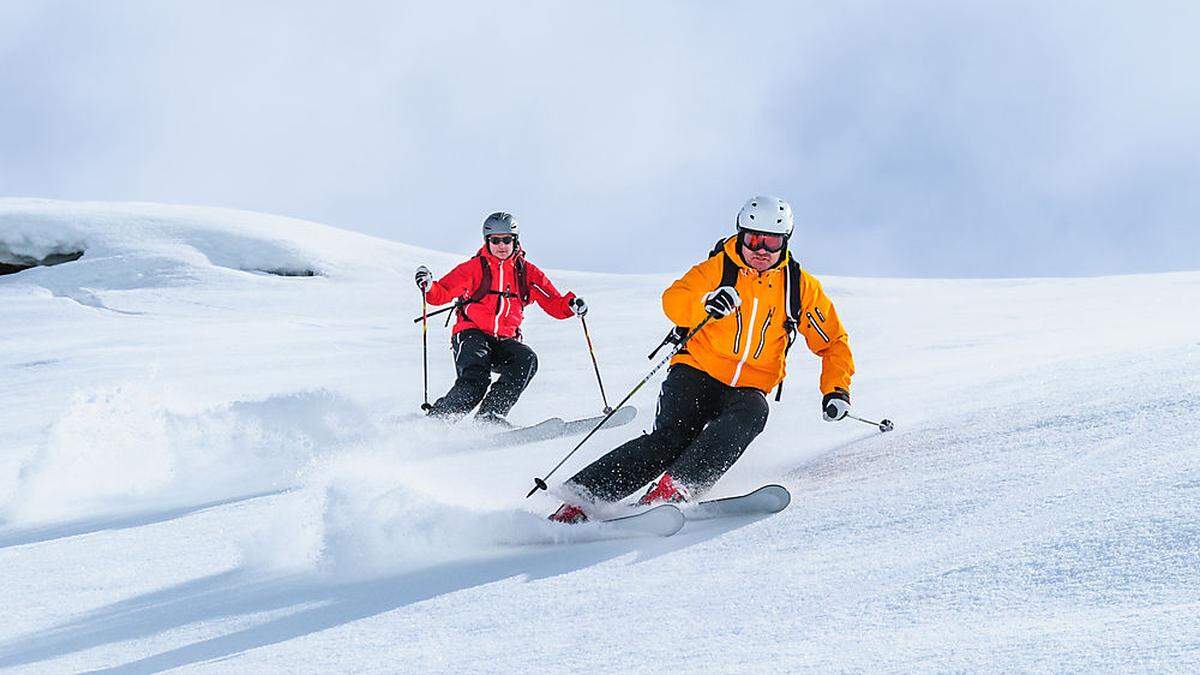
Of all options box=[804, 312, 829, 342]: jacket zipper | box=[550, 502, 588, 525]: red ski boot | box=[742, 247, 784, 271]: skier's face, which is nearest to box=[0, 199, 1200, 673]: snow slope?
box=[550, 502, 588, 525]: red ski boot

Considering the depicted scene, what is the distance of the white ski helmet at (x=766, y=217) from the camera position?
505 cm

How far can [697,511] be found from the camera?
4523 mm

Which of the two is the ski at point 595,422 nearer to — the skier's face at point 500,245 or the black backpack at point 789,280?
the skier's face at point 500,245

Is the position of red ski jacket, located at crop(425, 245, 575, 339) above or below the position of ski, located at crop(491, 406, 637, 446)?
above

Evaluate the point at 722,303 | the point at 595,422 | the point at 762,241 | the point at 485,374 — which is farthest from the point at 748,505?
the point at 485,374

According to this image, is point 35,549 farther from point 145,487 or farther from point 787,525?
point 787,525

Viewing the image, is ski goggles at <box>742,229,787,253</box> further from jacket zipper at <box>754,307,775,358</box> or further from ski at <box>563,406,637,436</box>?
ski at <box>563,406,637,436</box>

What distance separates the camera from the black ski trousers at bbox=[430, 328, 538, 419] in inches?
323

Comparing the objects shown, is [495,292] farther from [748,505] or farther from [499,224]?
[748,505]

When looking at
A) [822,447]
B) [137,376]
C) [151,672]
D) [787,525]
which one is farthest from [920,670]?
[137,376]

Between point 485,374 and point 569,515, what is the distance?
3.90 m

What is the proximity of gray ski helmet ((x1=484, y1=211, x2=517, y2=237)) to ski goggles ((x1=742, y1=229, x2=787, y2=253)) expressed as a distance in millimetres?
3483

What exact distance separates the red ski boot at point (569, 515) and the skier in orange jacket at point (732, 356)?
0.23 m

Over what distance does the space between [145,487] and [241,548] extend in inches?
91.1
